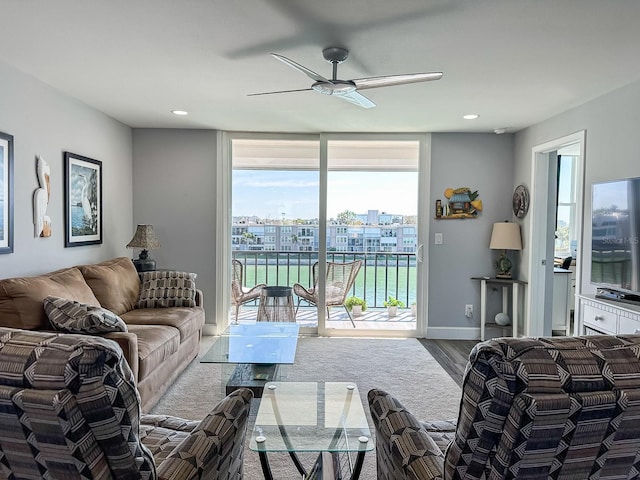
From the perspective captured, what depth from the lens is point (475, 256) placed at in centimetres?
495

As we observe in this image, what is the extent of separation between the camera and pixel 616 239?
2.89m

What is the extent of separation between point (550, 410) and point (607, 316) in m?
2.21

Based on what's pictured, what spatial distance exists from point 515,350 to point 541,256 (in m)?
Result: 3.88

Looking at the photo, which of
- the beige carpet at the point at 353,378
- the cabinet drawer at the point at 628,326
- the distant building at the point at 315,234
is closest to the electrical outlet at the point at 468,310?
A: the beige carpet at the point at 353,378

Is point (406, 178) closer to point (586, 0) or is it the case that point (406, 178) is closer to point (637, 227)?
point (637, 227)

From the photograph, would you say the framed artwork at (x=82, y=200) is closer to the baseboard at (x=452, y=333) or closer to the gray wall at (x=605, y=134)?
the baseboard at (x=452, y=333)

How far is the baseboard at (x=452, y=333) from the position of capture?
4.95 meters

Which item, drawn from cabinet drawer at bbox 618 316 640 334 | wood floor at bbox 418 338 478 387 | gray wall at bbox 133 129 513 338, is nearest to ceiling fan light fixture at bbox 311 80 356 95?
cabinet drawer at bbox 618 316 640 334

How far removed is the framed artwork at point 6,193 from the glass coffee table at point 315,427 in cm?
205

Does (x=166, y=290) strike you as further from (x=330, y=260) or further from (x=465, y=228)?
(x=465, y=228)

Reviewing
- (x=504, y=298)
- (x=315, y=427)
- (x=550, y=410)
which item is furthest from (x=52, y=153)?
(x=504, y=298)

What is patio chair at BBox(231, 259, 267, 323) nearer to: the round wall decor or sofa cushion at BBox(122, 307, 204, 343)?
sofa cushion at BBox(122, 307, 204, 343)

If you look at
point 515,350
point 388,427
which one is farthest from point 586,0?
point 388,427

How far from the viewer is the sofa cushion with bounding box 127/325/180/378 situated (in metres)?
2.76
